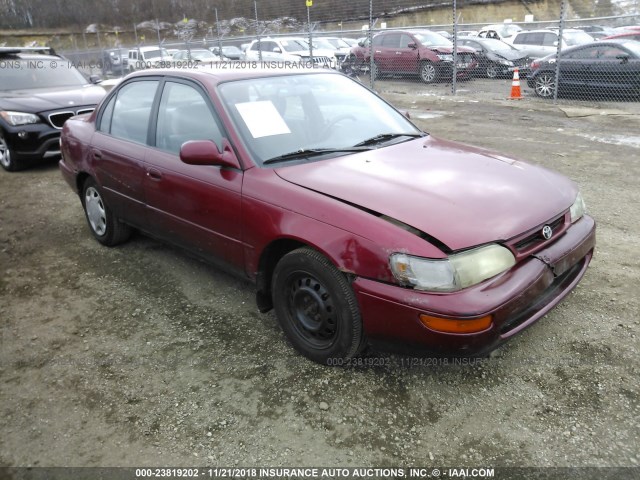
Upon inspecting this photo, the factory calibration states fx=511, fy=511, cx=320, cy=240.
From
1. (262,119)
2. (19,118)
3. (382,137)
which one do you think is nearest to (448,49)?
(19,118)

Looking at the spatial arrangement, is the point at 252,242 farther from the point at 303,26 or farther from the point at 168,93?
the point at 303,26

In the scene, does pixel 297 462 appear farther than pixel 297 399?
No

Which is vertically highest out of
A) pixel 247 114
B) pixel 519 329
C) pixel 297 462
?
pixel 247 114

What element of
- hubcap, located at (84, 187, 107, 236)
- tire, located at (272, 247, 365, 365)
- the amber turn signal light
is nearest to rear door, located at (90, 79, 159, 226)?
hubcap, located at (84, 187, 107, 236)

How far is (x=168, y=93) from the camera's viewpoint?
3.72 metres

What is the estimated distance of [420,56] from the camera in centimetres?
1544

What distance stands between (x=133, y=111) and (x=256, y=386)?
252 cm

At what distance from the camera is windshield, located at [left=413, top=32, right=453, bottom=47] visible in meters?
15.6

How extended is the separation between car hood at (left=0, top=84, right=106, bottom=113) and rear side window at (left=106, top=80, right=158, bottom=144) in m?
3.58

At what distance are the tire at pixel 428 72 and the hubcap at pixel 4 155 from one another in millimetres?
11838

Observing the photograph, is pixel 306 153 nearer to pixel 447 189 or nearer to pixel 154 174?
pixel 447 189

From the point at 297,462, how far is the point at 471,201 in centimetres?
154

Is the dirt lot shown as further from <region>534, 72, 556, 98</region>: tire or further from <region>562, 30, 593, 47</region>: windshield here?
<region>562, 30, 593, 47</region>: windshield

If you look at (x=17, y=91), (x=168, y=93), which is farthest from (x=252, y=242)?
(x=17, y=91)
